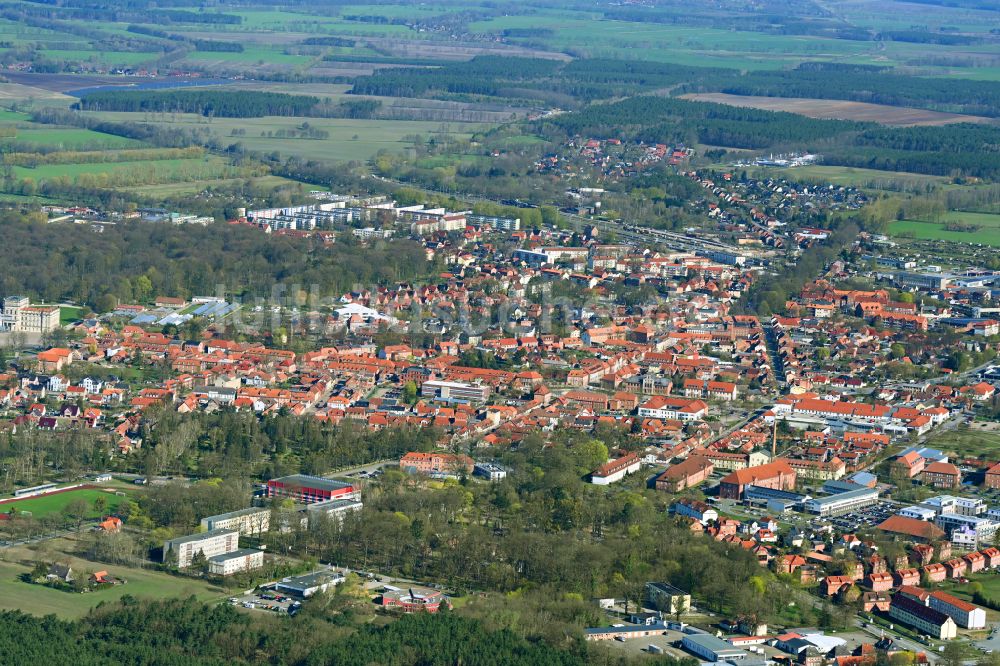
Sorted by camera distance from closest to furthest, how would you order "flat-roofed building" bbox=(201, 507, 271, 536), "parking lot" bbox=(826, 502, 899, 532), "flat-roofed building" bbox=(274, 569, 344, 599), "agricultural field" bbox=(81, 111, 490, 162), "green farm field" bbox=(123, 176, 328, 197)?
"flat-roofed building" bbox=(274, 569, 344, 599) < "flat-roofed building" bbox=(201, 507, 271, 536) < "parking lot" bbox=(826, 502, 899, 532) < "green farm field" bbox=(123, 176, 328, 197) < "agricultural field" bbox=(81, 111, 490, 162)

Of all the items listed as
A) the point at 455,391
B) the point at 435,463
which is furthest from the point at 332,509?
the point at 455,391

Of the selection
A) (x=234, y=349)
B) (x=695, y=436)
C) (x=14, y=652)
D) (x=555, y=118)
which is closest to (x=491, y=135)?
(x=555, y=118)

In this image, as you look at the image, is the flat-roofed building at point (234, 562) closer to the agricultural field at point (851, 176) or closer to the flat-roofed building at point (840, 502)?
the flat-roofed building at point (840, 502)

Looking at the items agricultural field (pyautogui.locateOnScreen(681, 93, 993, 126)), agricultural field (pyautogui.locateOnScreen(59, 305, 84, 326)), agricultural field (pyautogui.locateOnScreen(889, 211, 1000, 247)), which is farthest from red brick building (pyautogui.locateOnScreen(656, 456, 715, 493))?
agricultural field (pyautogui.locateOnScreen(681, 93, 993, 126))

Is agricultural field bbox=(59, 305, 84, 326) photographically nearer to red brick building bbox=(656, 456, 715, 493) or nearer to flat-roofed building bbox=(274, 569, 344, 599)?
red brick building bbox=(656, 456, 715, 493)

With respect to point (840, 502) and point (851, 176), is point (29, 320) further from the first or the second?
point (851, 176)

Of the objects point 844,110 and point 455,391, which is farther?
point 844,110

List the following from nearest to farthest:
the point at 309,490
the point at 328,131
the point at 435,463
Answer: the point at 309,490
the point at 435,463
the point at 328,131
